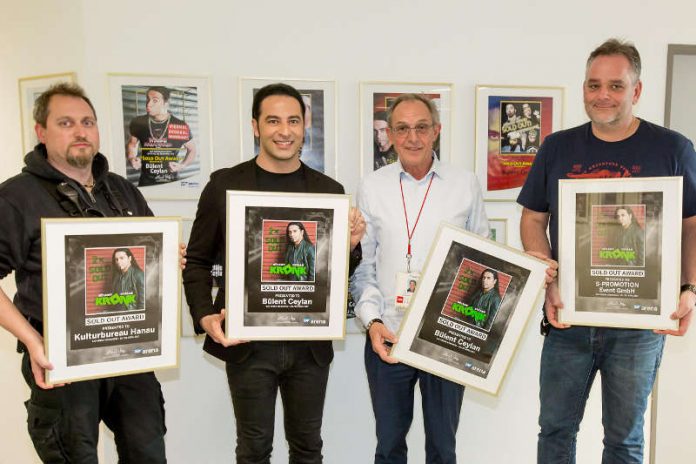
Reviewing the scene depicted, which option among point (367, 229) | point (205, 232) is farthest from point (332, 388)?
point (205, 232)

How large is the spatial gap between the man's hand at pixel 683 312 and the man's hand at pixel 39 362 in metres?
2.29

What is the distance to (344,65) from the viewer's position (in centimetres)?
283

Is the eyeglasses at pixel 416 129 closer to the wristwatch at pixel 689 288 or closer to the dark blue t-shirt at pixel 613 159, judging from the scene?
the dark blue t-shirt at pixel 613 159

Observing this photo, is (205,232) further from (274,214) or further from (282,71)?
(282,71)

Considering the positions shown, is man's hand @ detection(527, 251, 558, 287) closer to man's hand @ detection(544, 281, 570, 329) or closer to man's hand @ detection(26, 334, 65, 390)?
man's hand @ detection(544, 281, 570, 329)

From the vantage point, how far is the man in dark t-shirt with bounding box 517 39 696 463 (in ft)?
6.51

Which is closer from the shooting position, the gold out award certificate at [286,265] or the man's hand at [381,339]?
the gold out award certificate at [286,265]

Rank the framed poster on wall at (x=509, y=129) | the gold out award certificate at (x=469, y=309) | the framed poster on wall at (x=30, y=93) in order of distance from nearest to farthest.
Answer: the gold out award certificate at (x=469, y=309), the framed poster on wall at (x=30, y=93), the framed poster on wall at (x=509, y=129)

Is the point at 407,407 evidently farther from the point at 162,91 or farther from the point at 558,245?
the point at 162,91

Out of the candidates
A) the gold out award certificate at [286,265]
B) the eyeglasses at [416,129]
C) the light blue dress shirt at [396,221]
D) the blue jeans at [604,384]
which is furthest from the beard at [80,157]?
the blue jeans at [604,384]

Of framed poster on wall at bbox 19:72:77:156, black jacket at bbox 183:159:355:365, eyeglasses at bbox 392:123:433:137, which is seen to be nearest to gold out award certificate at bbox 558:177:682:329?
eyeglasses at bbox 392:123:433:137

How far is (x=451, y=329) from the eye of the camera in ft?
6.54

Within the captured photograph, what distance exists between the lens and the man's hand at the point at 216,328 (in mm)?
1915

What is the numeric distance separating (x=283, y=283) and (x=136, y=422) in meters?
0.83
